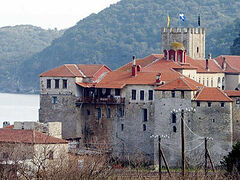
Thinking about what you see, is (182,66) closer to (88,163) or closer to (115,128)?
(115,128)

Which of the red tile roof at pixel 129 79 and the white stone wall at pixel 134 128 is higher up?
the red tile roof at pixel 129 79

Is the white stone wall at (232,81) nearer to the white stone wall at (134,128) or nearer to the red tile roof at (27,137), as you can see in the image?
the white stone wall at (134,128)

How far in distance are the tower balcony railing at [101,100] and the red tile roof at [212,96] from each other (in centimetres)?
808

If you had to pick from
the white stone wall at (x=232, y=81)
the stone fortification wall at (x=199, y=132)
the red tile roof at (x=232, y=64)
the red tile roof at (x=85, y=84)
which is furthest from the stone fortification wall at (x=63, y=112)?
the red tile roof at (x=232, y=64)

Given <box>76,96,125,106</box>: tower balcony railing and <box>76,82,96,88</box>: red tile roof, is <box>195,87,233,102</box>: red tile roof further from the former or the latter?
<box>76,82,96,88</box>: red tile roof

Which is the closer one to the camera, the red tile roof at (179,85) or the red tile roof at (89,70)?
the red tile roof at (179,85)

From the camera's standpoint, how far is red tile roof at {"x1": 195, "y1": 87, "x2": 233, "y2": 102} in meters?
86.6

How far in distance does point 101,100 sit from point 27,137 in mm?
12238

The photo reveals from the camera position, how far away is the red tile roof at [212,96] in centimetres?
8662

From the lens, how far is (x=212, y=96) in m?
87.1

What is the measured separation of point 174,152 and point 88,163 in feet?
57.2

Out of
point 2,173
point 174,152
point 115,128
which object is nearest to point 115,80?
point 115,128

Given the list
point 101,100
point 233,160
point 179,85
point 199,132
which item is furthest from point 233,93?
point 233,160

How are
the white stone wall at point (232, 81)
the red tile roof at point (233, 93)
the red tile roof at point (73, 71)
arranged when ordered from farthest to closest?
the white stone wall at point (232, 81) → the red tile roof at point (73, 71) → the red tile roof at point (233, 93)
